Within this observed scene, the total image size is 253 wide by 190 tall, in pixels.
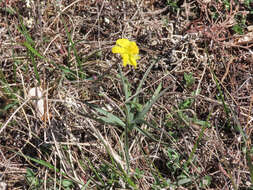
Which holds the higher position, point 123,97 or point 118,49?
point 118,49

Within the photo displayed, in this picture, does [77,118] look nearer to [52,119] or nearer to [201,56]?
[52,119]

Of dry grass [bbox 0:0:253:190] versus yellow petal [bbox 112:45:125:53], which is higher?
yellow petal [bbox 112:45:125:53]

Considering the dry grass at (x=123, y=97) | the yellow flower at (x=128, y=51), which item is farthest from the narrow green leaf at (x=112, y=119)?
the yellow flower at (x=128, y=51)

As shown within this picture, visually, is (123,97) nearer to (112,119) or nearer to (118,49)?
(112,119)

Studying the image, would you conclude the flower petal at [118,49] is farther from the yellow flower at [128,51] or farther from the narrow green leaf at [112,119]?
the narrow green leaf at [112,119]

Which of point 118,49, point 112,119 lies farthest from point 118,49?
point 112,119

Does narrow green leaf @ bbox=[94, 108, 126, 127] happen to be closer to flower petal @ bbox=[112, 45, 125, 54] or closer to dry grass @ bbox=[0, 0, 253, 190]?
dry grass @ bbox=[0, 0, 253, 190]

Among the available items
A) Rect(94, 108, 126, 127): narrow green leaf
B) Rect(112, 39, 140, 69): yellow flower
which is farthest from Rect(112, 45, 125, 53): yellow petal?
Rect(94, 108, 126, 127): narrow green leaf

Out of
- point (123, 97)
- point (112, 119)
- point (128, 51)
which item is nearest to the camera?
point (128, 51)
